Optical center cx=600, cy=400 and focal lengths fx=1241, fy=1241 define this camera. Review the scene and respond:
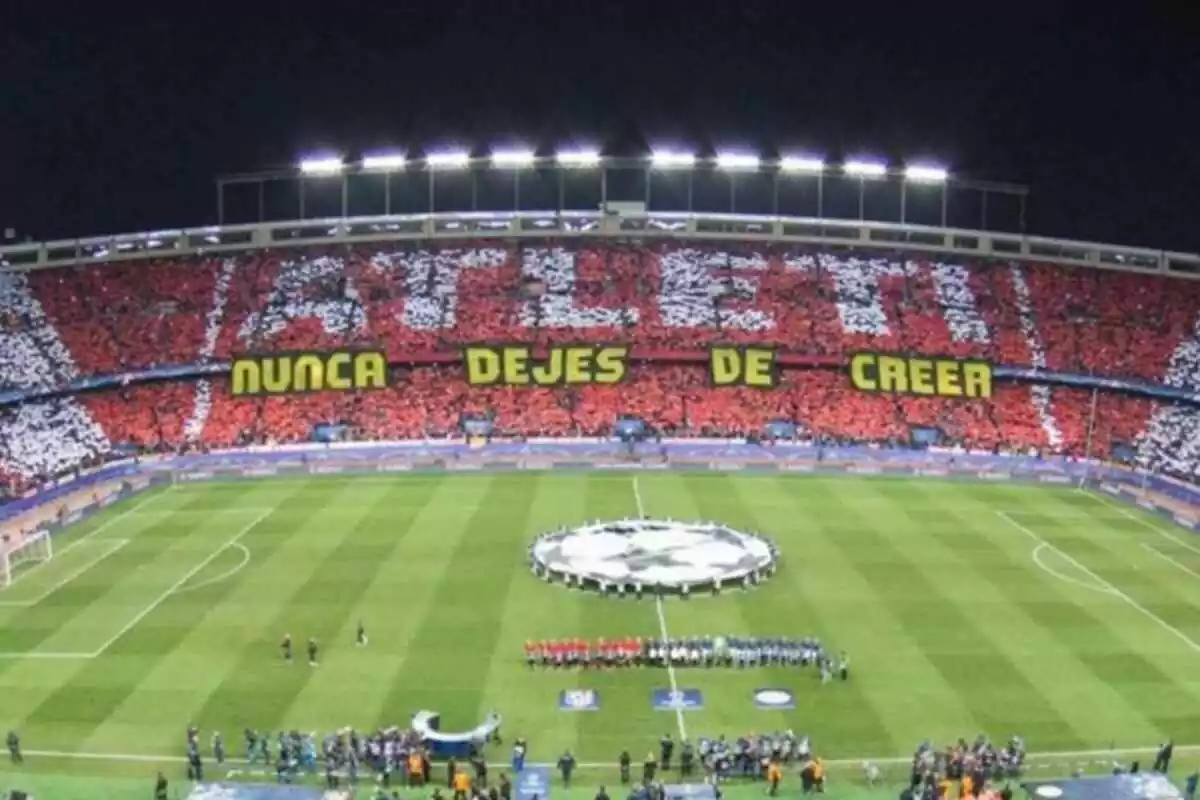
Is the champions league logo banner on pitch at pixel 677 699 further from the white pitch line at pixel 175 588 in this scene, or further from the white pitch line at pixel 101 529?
the white pitch line at pixel 101 529

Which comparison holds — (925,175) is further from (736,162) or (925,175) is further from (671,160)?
(671,160)

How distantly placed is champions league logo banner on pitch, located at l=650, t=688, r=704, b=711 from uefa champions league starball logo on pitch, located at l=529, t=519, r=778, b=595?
9182mm

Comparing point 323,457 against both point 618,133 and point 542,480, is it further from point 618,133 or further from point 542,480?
point 618,133

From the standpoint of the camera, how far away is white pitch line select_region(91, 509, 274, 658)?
41812mm

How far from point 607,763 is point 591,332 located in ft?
173

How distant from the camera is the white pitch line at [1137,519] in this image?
181 feet

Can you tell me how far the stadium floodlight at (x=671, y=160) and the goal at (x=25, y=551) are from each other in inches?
1942

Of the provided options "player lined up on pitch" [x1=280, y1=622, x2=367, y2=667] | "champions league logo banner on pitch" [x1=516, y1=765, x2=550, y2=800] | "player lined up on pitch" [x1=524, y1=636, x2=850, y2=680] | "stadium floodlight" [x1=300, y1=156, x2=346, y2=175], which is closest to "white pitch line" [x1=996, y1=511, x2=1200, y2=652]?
"player lined up on pitch" [x1=524, y1=636, x2=850, y2=680]

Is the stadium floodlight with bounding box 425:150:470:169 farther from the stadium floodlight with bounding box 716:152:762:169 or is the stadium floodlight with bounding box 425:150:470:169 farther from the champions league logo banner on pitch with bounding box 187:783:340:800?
the champions league logo banner on pitch with bounding box 187:783:340:800

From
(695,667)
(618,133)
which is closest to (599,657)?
(695,667)

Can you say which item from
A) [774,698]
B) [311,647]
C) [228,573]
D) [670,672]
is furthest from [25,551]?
[774,698]

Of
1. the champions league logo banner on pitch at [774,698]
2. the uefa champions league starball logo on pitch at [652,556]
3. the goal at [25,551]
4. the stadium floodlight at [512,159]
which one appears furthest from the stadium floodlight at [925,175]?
the goal at [25,551]

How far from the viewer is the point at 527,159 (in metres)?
86.9

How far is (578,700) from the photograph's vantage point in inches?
1458
